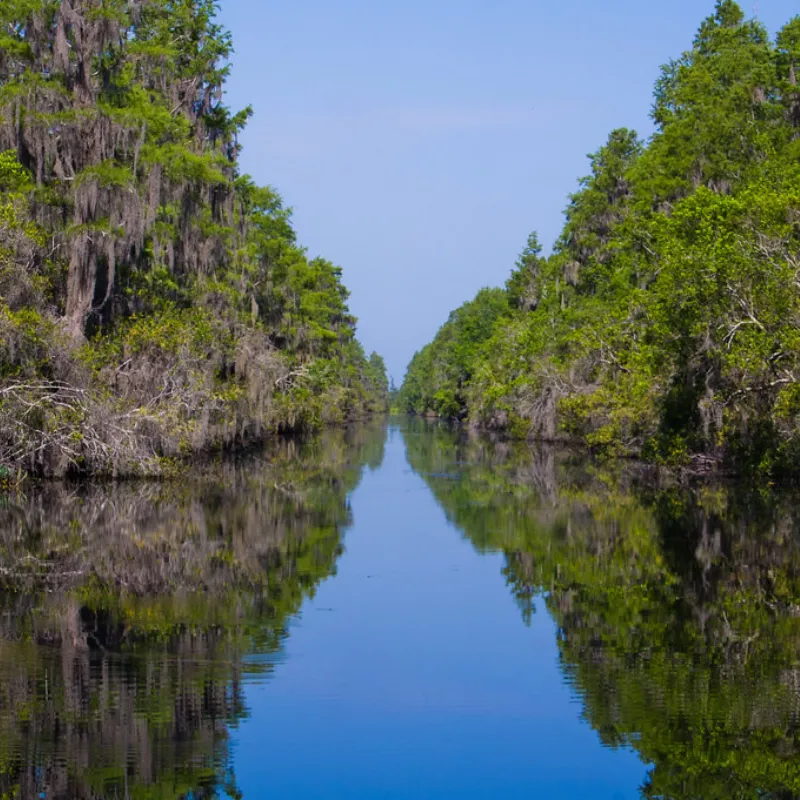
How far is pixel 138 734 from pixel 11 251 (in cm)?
1471

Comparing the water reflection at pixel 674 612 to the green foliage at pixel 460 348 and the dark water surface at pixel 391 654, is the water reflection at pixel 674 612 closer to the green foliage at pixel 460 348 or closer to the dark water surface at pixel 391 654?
the dark water surface at pixel 391 654

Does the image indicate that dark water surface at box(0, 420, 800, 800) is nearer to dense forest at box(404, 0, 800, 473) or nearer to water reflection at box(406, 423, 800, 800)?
water reflection at box(406, 423, 800, 800)

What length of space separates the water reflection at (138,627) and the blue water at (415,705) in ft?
0.97

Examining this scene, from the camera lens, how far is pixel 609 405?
33.0m

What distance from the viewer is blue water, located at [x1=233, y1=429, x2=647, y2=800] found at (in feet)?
21.1

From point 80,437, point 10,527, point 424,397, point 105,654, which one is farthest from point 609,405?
point 424,397

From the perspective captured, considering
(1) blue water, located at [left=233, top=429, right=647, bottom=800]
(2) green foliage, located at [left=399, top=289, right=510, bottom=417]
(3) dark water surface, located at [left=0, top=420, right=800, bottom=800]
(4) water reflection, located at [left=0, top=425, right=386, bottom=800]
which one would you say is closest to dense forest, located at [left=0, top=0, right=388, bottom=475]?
(4) water reflection, located at [left=0, top=425, right=386, bottom=800]

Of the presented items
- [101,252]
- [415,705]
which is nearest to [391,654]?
[415,705]

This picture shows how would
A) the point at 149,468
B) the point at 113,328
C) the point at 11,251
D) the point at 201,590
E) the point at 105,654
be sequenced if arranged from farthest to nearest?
the point at 113,328, the point at 149,468, the point at 11,251, the point at 201,590, the point at 105,654

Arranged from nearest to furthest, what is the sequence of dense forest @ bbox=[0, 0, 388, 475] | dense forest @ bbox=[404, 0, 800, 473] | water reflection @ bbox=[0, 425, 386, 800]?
water reflection @ bbox=[0, 425, 386, 800], dense forest @ bbox=[0, 0, 388, 475], dense forest @ bbox=[404, 0, 800, 473]

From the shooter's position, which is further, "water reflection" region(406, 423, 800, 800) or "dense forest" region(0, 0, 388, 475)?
"dense forest" region(0, 0, 388, 475)

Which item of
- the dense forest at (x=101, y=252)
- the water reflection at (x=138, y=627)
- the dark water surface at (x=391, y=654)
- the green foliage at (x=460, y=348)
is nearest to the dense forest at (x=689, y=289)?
the dark water surface at (x=391, y=654)

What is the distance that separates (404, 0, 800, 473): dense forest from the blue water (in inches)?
445

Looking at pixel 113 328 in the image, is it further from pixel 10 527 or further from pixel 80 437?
pixel 10 527
